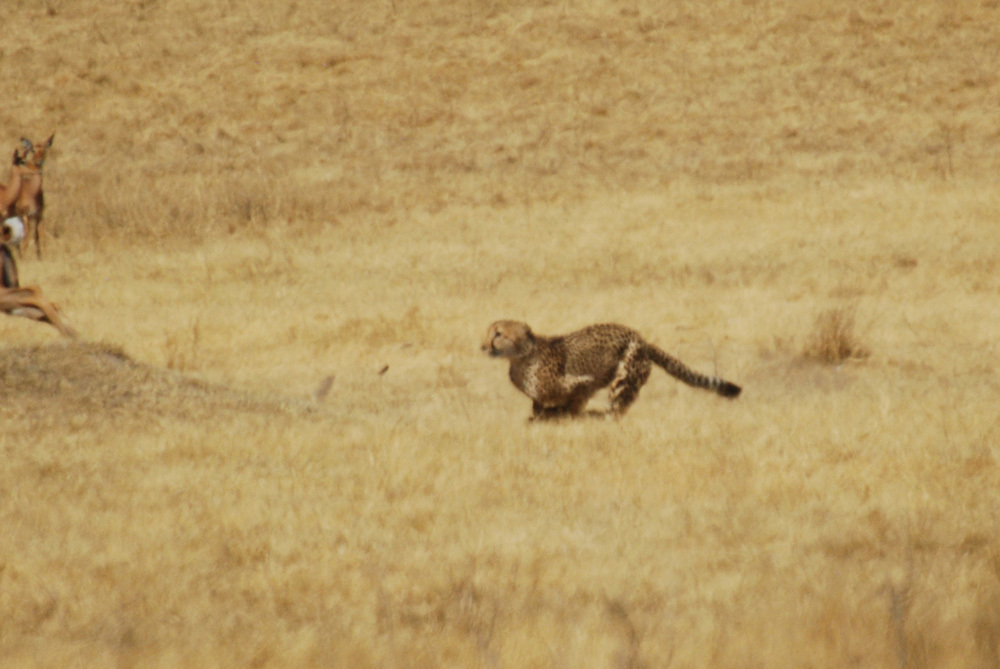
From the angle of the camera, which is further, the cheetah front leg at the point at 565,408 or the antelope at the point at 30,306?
the antelope at the point at 30,306

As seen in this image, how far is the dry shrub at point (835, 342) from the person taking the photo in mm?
12812

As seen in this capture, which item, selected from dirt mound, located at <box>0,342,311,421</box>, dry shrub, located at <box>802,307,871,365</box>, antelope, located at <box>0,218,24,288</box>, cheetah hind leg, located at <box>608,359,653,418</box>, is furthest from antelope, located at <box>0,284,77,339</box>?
dry shrub, located at <box>802,307,871,365</box>

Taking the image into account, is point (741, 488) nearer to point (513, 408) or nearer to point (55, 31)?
point (513, 408)

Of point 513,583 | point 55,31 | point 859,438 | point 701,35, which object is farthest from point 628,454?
point 55,31

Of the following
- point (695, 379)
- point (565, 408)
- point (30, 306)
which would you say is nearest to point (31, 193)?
point (30, 306)

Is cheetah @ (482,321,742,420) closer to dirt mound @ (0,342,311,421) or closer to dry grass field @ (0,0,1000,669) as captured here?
dry grass field @ (0,0,1000,669)

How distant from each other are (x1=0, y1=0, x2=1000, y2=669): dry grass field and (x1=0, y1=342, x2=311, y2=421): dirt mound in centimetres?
5

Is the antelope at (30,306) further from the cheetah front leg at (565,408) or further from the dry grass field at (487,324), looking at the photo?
the cheetah front leg at (565,408)

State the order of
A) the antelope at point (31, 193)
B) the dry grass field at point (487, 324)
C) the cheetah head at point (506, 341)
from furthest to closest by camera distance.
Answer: the antelope at point (31, 193), the cheetah head at point (506, 341), the dry grass field at point (487, 324)

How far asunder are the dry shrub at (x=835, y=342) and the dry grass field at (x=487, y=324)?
3 cm

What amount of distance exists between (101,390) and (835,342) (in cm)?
724

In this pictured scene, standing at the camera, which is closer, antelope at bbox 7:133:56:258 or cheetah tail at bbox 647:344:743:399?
cheetah tail at bbox 647:344:743:399

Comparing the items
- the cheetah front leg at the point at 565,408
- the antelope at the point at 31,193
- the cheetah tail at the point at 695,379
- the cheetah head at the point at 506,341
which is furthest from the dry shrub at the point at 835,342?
the antelope at the point at 31,193

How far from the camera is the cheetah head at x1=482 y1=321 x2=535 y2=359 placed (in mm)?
8820
